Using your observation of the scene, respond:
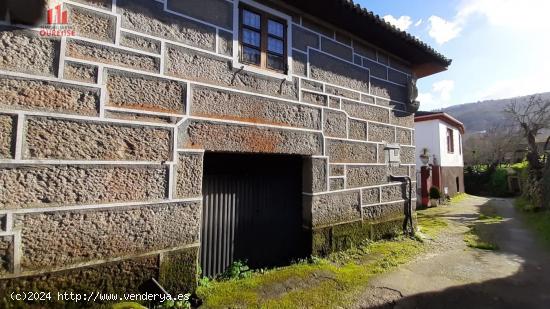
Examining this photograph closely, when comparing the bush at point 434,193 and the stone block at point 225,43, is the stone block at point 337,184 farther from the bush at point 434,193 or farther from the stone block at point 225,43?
the bush at point 434,193

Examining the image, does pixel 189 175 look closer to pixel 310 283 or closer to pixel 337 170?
pixel 310 283

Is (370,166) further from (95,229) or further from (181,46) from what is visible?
(95,229)

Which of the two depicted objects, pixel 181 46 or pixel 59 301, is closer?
pixel 59 301

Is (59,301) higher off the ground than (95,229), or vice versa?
(95,229)

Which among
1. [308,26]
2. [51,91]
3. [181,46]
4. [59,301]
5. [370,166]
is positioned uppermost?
[308,26]

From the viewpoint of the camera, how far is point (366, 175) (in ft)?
20.0

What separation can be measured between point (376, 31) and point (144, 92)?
16.3ft

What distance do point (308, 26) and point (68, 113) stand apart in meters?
4.20

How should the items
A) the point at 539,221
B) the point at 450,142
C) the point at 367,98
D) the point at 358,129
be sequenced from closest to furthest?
the point at 358,129 → the point at 367,98 → the point at 539,221 → the point at 450,142

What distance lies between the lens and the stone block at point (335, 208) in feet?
16.7

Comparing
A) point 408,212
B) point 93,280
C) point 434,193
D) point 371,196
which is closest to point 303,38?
point 371,196

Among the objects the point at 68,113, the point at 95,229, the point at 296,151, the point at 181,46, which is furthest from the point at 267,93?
the point at 95,229

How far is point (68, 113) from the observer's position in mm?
2959

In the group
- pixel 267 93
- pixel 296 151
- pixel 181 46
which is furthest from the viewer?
pixel 296 151
